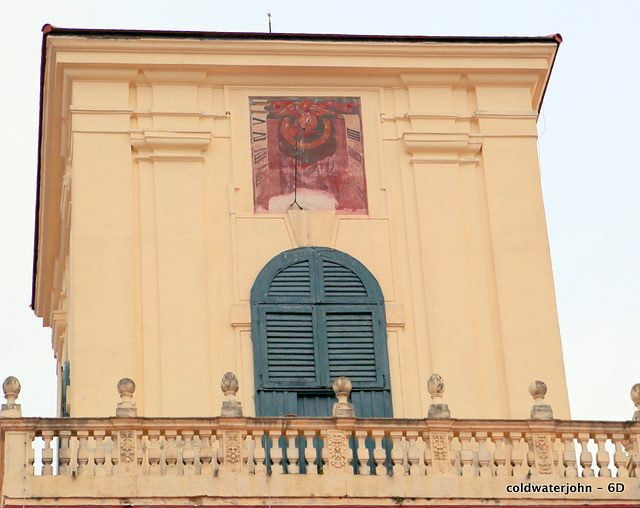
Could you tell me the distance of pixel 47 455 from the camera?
59.8ft

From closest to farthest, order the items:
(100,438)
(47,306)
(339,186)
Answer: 1. (100,438)
2. (339,186)
3. (47,306)

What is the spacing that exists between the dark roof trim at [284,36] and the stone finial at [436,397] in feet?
17.0

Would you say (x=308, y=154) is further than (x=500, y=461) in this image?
Yes

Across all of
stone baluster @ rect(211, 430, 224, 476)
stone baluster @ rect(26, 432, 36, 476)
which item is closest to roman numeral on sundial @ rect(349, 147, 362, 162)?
stone baluster @ rect(211, 430, 224, 476)

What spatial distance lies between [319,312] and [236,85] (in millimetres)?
3225

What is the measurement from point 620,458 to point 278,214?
204 inches

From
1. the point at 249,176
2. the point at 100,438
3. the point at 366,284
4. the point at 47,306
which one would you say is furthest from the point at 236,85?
the point at 47,306

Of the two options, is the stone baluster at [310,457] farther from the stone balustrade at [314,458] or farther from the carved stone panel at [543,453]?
the carved stone panel at [543,453]

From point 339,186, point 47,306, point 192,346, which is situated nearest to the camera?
point 192,346

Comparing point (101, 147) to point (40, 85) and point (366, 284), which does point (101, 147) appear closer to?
point (40, 85)

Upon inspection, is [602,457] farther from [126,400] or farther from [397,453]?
[126,400]

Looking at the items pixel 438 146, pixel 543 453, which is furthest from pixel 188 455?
pixel 438 146

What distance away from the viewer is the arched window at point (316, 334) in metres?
20.6

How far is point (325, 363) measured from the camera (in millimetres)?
20812
